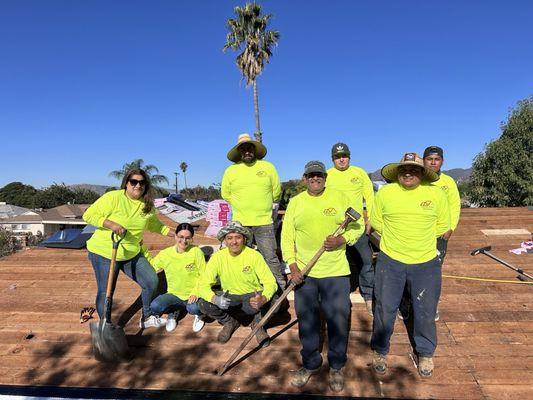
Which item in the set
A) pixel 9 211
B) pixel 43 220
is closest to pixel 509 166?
pixel 43 220

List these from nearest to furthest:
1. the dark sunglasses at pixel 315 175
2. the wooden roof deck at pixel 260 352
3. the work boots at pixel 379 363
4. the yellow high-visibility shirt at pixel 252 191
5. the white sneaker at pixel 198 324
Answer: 1. the dark sunglasses at pixel 315 175
2. the wooden roof deck at pixel 260 352
3. the work boots at pixel 379 363
4. the white sneaker at pixel 198 324
5. the yellow high-visibility shirt at pixel 252 191

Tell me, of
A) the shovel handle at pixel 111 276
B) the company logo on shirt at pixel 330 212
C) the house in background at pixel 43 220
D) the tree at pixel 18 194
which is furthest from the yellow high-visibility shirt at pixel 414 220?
the tree at pixel 18 194

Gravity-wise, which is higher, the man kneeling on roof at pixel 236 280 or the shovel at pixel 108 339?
the man kneeling on roof at pixel 236 280

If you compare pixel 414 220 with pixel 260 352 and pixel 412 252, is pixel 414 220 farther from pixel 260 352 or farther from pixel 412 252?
pixel 260 352

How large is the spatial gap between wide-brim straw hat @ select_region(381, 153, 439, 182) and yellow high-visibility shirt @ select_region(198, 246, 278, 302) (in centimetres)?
140

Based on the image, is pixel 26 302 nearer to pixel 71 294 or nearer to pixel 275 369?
pixel 71 294

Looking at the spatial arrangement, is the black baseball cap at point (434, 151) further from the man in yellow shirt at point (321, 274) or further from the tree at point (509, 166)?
the tree at point (509, 166)

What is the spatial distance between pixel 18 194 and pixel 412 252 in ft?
250

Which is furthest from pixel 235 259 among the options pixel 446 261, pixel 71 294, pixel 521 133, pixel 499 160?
pixel 521 133

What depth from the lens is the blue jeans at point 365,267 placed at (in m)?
3.79

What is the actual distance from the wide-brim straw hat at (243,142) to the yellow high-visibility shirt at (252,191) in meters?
0.09

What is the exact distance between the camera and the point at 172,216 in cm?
863

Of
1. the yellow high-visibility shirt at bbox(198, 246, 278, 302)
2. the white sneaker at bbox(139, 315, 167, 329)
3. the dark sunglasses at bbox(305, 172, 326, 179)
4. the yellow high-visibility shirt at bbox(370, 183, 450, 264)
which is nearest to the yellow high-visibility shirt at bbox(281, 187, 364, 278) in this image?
the dark sunglasses at bbox(305, 172, 326, 179)

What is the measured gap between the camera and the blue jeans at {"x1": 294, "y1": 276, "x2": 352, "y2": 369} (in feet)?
8.70
